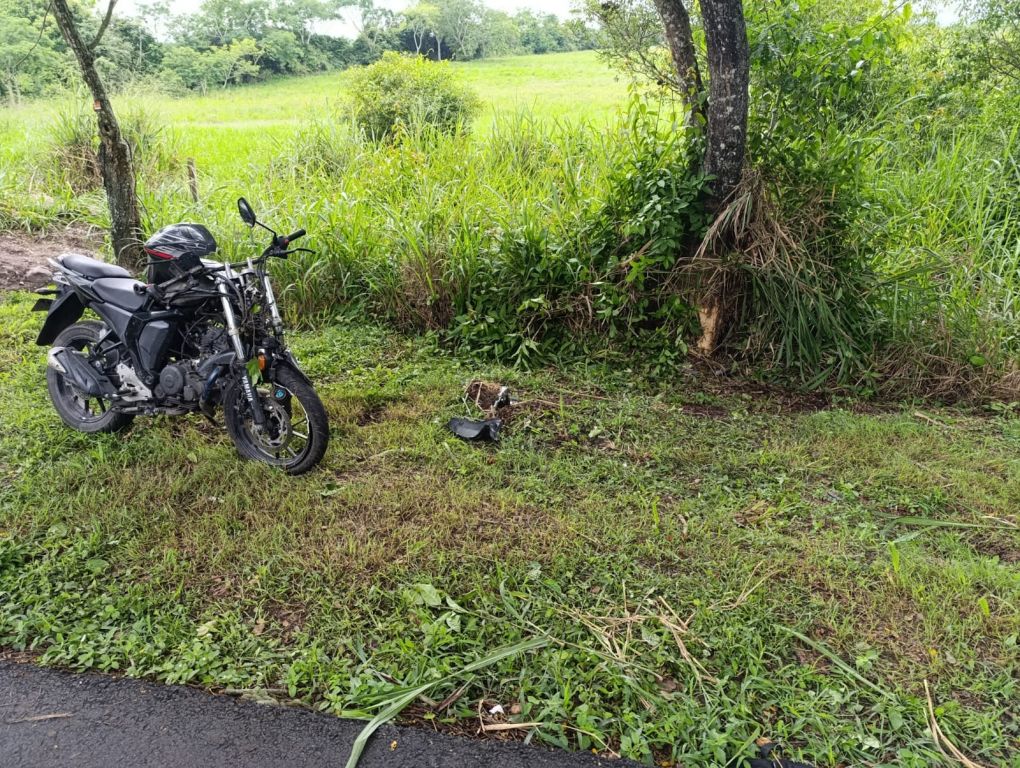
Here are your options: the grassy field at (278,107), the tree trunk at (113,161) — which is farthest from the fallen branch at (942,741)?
the tree trunk at (113,161)

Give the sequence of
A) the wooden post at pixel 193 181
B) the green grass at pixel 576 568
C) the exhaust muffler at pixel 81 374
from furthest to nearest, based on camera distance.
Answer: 1. the wooden post at pixel 193 181
2. the exhaust muffler at pixel 81 374
3. the green grass at pixel 576 568


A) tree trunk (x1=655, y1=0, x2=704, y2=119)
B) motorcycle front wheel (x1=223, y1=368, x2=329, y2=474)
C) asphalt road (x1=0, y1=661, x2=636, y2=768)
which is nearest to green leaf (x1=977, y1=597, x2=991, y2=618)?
asphalt road (x1=0, y1=661, x2=636, y2=768)

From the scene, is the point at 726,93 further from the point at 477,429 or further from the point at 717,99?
the point at 477,429

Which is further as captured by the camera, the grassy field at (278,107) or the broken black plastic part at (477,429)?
the grassy field at (278,107)

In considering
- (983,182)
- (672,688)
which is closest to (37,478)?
(672,688)

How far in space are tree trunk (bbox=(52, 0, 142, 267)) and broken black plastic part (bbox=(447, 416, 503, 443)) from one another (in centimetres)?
310

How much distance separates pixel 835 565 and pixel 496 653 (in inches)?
56.0

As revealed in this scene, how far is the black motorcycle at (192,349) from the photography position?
11.4 ft

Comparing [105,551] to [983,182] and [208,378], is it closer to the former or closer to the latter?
[208,378]

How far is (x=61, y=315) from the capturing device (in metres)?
4.02

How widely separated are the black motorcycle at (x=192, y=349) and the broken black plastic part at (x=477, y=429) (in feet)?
2.45

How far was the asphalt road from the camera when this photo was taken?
7.20 ft

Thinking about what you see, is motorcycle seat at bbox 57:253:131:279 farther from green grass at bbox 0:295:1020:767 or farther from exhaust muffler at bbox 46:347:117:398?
green grass at bbox 0:295:1020:767

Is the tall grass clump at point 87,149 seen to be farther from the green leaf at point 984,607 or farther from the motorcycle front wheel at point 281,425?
the green leaf at point 984,607
